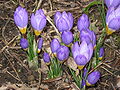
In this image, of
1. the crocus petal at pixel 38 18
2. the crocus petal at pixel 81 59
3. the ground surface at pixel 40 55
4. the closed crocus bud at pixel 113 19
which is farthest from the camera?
the ground surface at pixel 40 55

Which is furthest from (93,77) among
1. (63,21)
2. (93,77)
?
(63,21)

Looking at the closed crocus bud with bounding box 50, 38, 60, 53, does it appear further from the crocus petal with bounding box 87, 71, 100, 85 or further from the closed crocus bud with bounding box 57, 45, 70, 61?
the crocus petal with bounding box 87, 71, 100, 85

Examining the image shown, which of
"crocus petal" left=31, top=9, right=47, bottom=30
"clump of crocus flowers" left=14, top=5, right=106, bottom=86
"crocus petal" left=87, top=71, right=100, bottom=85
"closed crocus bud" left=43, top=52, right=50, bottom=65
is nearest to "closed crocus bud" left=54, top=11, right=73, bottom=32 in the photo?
"clump of crocus flowers" left=14, top=5, right=106, bottom=86

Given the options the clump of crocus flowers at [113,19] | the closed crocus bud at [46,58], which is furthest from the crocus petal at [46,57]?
the clump of crocus flowers at [113,19]

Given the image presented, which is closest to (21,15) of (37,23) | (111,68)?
(37,23)

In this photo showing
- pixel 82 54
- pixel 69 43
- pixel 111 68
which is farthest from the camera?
pixel 111 68

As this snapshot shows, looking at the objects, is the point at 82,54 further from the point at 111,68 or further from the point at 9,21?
the point at 9,21

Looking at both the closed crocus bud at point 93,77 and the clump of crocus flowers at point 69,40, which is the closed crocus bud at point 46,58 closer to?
the clump of crocus flowers at point 69,40

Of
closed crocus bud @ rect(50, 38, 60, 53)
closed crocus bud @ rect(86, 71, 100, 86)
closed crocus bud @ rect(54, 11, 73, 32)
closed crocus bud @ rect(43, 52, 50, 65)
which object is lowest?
closed crocus bud @ rect(86, 71, 100, 86)
